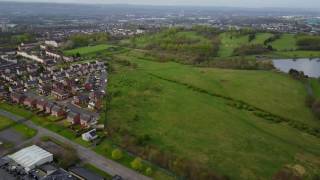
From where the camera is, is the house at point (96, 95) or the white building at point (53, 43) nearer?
the house at point (96, 95)

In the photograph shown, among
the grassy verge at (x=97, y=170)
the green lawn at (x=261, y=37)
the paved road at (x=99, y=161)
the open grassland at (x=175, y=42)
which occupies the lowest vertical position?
the grassy verge at (x=97, y=170)

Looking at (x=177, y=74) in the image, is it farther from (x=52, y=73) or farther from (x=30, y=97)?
(x=30, y=97)

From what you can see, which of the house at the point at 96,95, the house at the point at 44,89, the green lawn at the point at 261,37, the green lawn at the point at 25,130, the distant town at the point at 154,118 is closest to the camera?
the distant town at the point at 154,118

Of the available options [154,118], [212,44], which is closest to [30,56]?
Result: [212,44]

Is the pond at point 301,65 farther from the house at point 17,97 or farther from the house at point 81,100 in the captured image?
the house at point 17,97

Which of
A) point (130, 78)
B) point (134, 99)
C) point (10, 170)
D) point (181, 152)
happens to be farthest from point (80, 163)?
point (130, 78)

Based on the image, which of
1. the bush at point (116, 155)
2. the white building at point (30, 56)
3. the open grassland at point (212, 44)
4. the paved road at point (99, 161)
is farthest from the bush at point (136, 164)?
the white building at point (30, 56)

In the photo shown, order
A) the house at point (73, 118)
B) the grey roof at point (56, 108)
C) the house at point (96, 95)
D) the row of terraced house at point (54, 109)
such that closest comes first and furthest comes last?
the row of terraced house at point (54, 109) → the house at point (73, 118) → the grey roof at point (56, 108) → the house at point (96, 95)

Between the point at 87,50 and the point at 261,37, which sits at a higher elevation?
the point at 261,37

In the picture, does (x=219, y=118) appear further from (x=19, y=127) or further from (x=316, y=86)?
(x=316, y=86)
